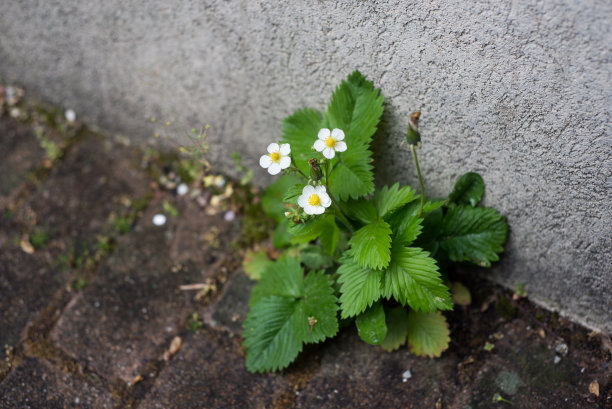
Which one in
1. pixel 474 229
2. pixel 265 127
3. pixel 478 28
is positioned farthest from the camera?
pixel 265 127

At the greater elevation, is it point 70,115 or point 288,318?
point 288,318

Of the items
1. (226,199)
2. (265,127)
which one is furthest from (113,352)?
(265,127)

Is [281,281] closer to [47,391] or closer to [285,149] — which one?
[285,149]

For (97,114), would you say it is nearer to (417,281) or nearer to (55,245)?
(55,245)

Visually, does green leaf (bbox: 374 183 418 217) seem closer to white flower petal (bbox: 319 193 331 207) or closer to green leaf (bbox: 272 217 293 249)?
white flower petal (bbox: 319 193 331 207)

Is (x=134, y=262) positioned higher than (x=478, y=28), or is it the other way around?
(x=478, y=28)

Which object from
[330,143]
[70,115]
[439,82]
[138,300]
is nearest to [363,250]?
[330,143]

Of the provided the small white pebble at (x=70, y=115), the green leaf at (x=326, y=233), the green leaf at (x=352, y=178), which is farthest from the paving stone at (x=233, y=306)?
the small white pebble at (x=70, y=115)
